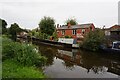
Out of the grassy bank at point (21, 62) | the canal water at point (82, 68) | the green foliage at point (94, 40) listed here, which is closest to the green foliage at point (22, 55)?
the grassy bank at point (21, 62)

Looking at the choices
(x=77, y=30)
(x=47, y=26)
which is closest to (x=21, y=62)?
(x=77, y=30)

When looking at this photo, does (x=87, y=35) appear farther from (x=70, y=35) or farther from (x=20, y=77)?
(x=20, y=77)

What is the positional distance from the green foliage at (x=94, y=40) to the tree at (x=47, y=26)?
2318 centimetres

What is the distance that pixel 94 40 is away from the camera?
27.6 m

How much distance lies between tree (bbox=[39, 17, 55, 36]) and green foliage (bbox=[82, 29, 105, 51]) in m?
23.2

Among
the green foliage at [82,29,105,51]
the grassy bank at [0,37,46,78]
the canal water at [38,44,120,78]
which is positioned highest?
the green foliage at [82,29,105,51]

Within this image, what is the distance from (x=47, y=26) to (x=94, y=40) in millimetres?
25181

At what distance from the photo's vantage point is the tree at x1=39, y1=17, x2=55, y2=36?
167ft

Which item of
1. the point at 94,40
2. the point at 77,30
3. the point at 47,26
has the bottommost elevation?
the point at 94,40

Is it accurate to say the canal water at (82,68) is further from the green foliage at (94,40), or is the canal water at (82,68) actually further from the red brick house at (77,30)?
the red brick house at (77,30)

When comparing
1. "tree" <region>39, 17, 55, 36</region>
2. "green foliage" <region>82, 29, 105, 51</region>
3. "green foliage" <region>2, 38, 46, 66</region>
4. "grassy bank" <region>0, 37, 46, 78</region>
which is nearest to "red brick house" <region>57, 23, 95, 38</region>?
"tree" <region>39, 17, 55, 36</region>

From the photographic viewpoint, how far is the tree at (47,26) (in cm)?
5091

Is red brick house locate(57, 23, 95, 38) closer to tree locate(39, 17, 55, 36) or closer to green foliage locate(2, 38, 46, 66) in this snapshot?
tree locate(39, 17, 55, 36)

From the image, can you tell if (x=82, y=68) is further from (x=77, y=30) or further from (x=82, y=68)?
(x=77, y=30)
